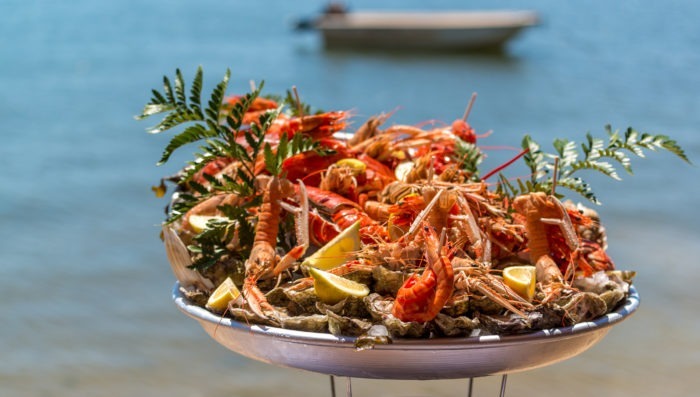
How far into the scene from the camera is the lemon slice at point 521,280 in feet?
4.54

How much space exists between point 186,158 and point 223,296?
6.93m

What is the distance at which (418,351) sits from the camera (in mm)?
1311

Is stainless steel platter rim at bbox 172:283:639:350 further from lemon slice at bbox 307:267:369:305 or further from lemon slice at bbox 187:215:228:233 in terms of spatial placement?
lemon slice at bbox 187:215:228:233

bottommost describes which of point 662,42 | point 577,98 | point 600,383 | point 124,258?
point 600,383

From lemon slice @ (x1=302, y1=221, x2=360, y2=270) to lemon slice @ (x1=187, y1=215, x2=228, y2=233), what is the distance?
0.26m

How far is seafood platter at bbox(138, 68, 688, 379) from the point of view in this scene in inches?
52.4

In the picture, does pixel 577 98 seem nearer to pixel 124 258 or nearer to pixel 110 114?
pixel 110 114

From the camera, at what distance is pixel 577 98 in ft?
39.5

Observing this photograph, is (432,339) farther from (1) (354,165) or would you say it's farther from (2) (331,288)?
(1) (354,165)

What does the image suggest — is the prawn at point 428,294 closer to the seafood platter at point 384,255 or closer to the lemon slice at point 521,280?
the seafood platter at point 384,255

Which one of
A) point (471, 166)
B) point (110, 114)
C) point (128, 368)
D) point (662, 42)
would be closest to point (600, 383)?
point (128, 368)

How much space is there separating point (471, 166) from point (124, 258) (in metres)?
4.59

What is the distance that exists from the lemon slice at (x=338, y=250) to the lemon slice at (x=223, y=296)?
0.44ft

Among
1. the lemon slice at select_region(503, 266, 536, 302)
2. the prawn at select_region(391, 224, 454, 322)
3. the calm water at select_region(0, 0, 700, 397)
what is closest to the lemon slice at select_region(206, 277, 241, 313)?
the prawn at select_region(391, 224, 454, 322)
